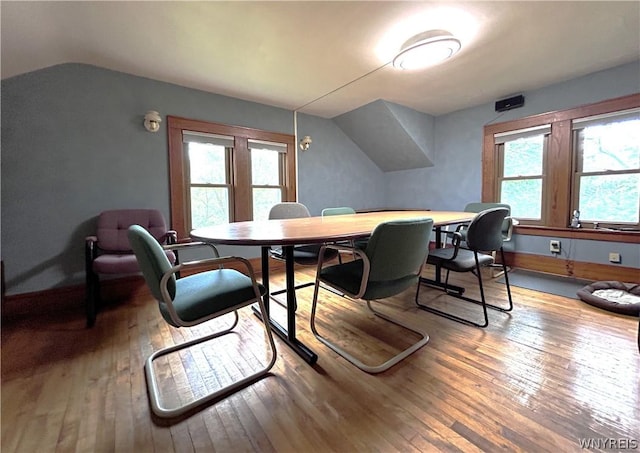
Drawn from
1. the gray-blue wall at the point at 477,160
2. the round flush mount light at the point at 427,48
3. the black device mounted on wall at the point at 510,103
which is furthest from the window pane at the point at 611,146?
the round flush mount light at the point at 427,48

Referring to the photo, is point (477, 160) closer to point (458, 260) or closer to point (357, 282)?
point (458, 260)

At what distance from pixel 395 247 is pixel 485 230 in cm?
103

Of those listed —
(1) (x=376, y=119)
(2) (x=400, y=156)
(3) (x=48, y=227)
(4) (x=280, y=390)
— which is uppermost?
(1) (x=376, y=119)

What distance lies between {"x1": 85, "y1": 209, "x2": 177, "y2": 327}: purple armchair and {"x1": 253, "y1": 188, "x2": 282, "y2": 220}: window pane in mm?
1203

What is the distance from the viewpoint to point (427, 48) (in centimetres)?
208

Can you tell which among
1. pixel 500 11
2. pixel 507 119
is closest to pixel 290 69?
pixel 500 11

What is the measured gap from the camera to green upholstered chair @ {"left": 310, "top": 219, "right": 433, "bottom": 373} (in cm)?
133

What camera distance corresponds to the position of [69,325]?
83.6 inches

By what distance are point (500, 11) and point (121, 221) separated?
11.3ft

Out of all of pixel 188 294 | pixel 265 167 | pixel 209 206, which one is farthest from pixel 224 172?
pixel 188 294

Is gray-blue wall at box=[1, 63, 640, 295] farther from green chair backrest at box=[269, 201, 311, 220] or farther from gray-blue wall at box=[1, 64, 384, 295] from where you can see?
green chair backrest at box=[269, 201, 311, 220]

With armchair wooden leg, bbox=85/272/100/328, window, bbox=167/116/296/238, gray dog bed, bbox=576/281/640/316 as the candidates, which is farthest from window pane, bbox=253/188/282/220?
gray dog bed, bbox=576/281/640/316

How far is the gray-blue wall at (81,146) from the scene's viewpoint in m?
2.28

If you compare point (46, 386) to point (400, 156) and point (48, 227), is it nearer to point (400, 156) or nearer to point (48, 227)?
point (48, 227)
